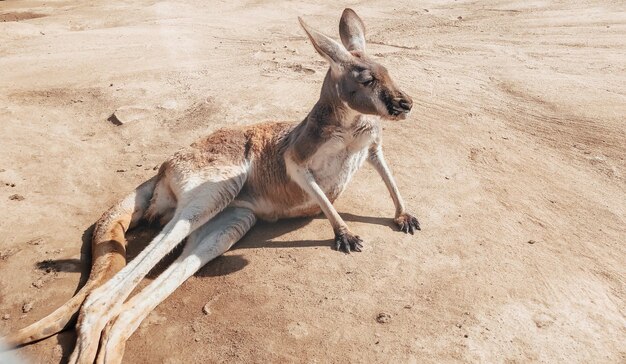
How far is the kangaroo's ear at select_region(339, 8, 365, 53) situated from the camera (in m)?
5.15

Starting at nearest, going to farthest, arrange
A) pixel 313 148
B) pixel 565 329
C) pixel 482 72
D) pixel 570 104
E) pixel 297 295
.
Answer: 1. pixel 565 329
2. pixel 297 295
3. pixel 313 148
4. pixel 570 104
5. pixel 482 72

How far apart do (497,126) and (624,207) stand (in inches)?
77.0

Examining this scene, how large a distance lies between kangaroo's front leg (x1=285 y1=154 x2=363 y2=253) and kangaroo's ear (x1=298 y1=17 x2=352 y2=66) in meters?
0.92

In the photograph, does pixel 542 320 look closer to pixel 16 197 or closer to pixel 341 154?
pixel 341 154

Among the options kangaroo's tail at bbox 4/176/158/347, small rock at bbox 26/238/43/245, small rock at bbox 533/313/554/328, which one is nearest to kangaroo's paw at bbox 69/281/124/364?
kangaroo's tail at bbox 4/176/158/347

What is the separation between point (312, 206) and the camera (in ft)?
16.7

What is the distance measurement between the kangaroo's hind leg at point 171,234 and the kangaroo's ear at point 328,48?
4.19 ft

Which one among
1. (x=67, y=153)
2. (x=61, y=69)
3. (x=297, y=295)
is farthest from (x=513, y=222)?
(x=61, y=69)

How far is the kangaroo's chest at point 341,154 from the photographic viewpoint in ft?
15.4

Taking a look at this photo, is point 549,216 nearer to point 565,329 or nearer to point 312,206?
point 565,329

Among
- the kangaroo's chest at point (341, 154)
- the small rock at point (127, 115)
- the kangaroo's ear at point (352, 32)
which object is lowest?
the small rock at point (127, 115)

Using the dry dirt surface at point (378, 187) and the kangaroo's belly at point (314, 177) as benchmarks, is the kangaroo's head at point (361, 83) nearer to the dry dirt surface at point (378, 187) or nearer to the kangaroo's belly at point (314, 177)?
the kangaroo's belly at point (314, 177)

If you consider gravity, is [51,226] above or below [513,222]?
below

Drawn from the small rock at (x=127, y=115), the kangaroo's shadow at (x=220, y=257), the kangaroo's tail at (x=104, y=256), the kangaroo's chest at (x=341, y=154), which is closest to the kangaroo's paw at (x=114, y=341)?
the kangaroo's tail at (x=104, y=256)
